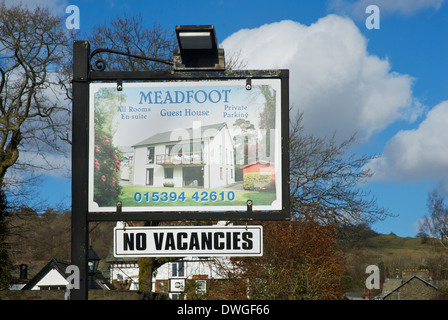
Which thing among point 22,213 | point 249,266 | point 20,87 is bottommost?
point 249,266

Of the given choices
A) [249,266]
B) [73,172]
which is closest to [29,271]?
[249,266]

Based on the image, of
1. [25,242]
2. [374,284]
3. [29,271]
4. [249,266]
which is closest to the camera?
[374,284]

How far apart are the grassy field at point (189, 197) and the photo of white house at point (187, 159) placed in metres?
0.11

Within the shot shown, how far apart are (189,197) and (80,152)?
1454 millimetres

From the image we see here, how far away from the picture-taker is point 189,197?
701 cm

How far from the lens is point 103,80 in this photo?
7004 millimetres

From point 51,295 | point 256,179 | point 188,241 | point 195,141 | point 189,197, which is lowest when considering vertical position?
point 51,295

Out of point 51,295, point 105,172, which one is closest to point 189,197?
point 105,172

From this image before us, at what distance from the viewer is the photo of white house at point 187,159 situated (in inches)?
278

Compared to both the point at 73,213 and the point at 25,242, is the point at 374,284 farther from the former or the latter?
the point at 25,242

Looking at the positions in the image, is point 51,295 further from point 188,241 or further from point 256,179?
point 256,179

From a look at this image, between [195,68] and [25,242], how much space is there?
2538 centimetres

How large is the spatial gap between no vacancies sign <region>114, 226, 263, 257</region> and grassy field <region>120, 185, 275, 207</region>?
19.5 inches

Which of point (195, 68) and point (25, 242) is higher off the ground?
point (195, 68)
